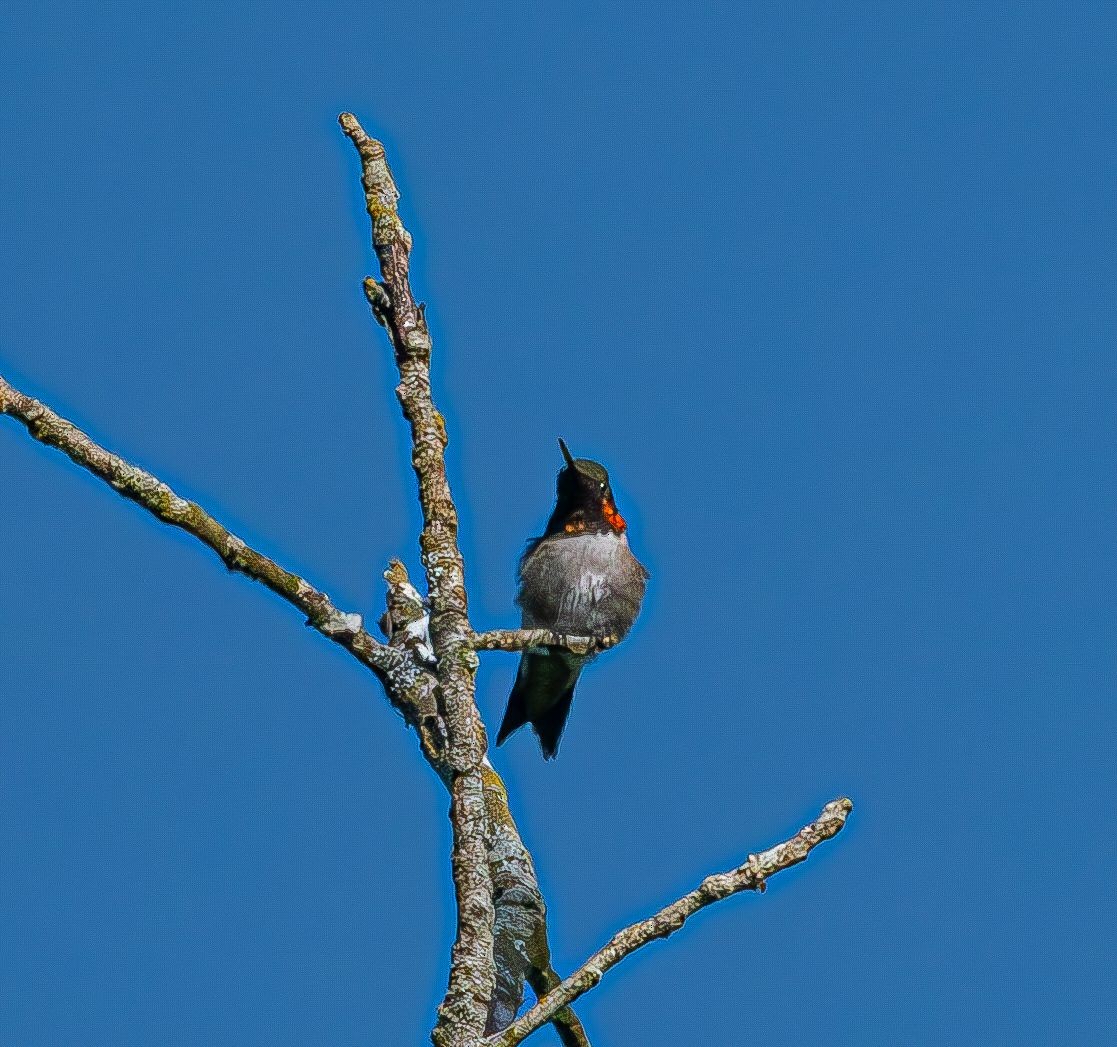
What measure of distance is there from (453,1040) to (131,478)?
6.52 feet

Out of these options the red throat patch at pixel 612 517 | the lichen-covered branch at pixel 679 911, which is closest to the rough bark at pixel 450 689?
the lichen-covered branch at pixel 679 911

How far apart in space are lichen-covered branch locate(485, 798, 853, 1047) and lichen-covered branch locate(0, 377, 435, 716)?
102 cm

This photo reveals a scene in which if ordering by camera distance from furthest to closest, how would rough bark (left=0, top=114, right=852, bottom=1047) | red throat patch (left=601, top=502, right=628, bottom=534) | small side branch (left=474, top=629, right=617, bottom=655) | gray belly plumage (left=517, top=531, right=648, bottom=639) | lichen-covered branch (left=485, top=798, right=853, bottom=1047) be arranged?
red throat patch (left=601, top=502, right=628, bottom=534) < gray belly plumage (left=517, top=531, right=648, bottom=639) < small side branch (left=474, top=629, right=617, bottom=655) < rough bark (left=0, top=114, right=852, bottom=1047) < lichen-covered branch (left=485, top=798, right=853, bottom=1047)

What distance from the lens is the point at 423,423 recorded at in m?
5.23

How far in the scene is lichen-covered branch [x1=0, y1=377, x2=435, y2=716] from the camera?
487 centimetres

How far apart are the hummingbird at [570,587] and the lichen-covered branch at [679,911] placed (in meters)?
6.39

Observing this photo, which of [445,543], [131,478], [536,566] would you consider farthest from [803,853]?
[536,566]

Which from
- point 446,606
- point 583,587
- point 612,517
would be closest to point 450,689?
point 446,606

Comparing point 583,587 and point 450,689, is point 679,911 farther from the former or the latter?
point 583,587

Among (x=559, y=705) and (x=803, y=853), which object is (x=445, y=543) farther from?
(x=559, y=705)

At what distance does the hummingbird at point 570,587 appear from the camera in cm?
1145

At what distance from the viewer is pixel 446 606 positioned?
201 inches

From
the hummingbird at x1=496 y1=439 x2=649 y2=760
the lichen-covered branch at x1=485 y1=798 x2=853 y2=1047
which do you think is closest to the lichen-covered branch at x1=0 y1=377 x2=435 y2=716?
the lichen-covered branch at x1=485 y1=798 x2=853 y2=1047

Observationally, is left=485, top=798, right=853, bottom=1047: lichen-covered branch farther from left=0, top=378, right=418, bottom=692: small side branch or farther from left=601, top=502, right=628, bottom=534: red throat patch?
left=601, top=502, right=628, bottom=534: red throat patch
